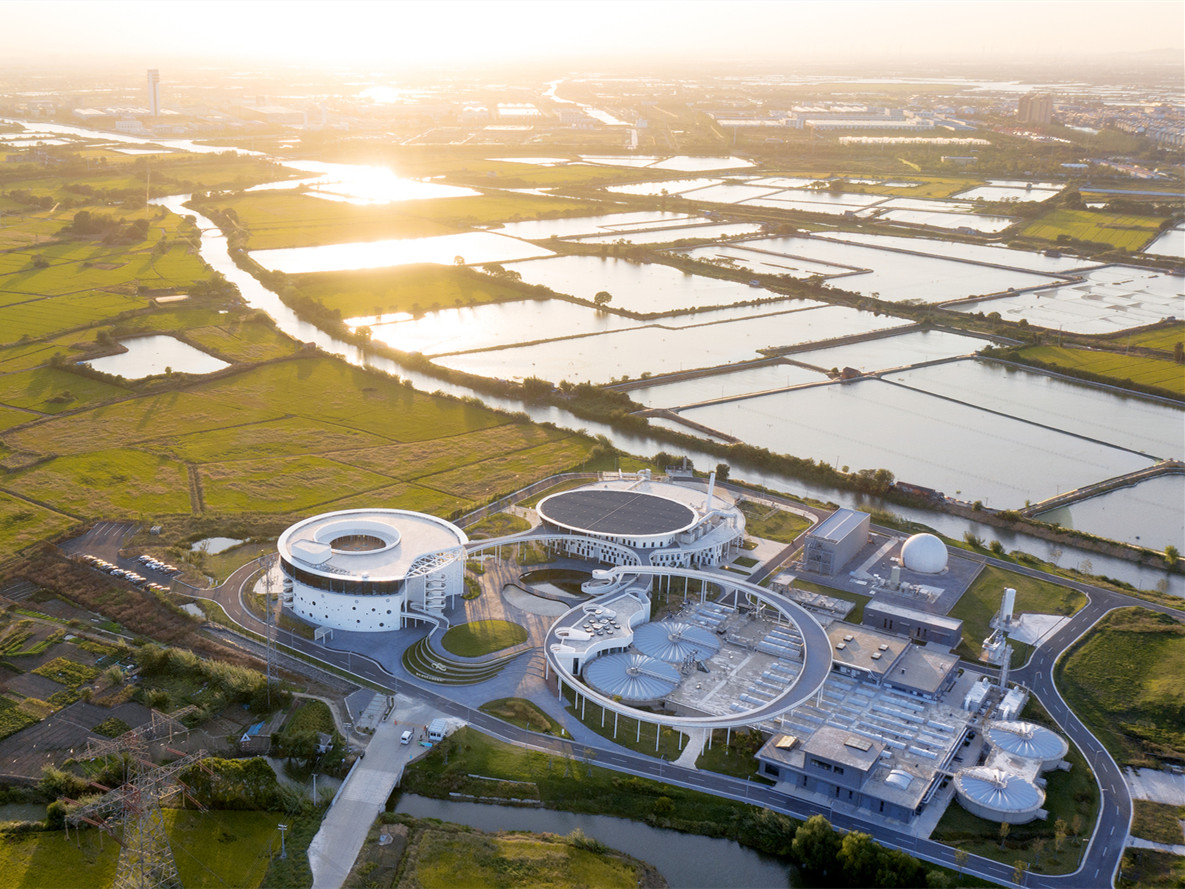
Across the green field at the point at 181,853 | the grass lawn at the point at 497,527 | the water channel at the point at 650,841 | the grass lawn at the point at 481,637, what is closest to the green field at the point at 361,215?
the grass lawn at the point at 497,527

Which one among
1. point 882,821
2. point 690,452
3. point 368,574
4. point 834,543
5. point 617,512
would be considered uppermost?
point 834,543

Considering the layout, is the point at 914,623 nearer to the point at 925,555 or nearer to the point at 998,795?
the point at 925,555

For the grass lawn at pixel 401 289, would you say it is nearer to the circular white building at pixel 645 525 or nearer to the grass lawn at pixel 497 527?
the grass lawn at pixel 497 527

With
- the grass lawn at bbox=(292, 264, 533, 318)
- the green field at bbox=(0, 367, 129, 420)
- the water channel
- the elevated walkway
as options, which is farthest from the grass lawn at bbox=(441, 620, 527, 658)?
the grass lawn at bbox=(292, 264, 533, 318)

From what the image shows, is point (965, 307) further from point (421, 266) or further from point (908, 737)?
point (908, 737)

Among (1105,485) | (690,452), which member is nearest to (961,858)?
(690,452)

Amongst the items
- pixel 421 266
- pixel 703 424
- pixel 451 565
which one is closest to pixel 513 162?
pixel 421 266

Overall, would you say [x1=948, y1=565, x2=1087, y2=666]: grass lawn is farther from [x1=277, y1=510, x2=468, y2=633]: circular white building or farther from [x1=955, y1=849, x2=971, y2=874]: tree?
[x1=277, y1=510, x2=468, y2=633]: circular white building
